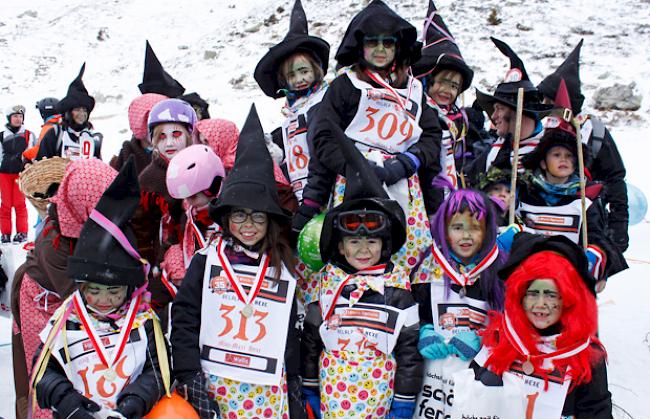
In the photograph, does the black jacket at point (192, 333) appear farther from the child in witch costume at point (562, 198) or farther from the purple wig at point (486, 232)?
the child in witch costume at point (562, 198)

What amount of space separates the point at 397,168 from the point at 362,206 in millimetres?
461

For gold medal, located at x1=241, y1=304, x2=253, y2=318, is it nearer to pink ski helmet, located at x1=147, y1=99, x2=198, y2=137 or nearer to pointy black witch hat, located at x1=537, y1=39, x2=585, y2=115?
pink ski helmet, located at x1=147, y1=99, x2=198, y2=137

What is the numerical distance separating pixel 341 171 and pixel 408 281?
2.29 ft

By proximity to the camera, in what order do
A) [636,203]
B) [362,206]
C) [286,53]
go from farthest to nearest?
[636,203] < [286,53] < [362,206]

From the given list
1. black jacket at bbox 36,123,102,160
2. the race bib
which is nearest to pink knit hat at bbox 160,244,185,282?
the race bib

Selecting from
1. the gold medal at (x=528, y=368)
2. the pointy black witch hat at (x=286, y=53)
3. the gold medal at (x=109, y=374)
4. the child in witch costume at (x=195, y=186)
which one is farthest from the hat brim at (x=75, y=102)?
the gold medal at (x=528, y=368)

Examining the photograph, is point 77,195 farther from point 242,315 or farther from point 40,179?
point 242,315

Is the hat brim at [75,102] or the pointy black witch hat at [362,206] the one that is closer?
the pointy black witch hat at [362,206]

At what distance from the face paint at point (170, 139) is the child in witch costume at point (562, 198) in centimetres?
215

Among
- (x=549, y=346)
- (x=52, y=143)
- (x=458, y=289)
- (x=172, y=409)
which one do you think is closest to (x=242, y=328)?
(x=172, y=409)

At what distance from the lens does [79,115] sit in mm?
6871

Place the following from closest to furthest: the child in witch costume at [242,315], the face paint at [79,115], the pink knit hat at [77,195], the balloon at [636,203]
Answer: the child in witch costume at [242,315]
the pink knit hat at [77,195]
the balloon at [636,203]
the face paint at [79,115]

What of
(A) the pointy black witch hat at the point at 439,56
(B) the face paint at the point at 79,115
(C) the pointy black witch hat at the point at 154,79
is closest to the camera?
(A) the pointy black witch hat at the point at 439,56

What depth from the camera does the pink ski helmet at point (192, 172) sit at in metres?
2.98
